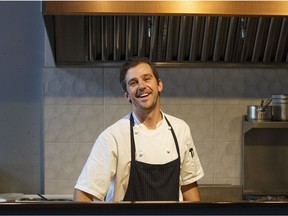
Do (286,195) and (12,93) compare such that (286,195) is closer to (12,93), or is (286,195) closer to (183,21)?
(183,21)

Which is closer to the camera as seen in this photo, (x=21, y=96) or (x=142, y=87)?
(x=142, y=87)

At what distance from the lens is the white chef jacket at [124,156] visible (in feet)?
6.44

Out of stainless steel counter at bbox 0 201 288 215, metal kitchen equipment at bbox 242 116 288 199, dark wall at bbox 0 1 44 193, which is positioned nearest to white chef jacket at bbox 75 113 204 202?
stainless steel counter at bbox 0 201 288 215

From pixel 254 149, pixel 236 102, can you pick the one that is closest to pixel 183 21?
pixel 236 102

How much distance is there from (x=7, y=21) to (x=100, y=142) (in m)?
1.61

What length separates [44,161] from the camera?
3.34 meters

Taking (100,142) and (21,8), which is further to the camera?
(21,8)

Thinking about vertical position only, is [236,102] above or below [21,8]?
below

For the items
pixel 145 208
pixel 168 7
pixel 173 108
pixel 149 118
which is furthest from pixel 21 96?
pixel 145 208

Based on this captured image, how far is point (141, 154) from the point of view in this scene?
207cm

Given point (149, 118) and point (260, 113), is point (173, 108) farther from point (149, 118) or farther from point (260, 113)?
point (149, 118)

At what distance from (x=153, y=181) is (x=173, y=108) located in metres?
1.33

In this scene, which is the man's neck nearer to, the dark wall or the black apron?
the black apron

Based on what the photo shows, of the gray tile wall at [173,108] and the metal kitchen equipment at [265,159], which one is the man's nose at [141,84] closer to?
the gray tile wall at [173,108]
